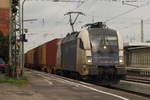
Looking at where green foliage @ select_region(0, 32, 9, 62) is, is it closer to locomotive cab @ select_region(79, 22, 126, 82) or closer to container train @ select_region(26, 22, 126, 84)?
container train @ select_region(26, 22, 126, 84)

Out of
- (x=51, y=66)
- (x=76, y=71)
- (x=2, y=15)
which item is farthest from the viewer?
(x=2, y=15)

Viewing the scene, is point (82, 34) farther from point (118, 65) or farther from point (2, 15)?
point (2, 15)

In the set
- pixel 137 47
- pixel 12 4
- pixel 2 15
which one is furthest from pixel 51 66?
pixel 2 15

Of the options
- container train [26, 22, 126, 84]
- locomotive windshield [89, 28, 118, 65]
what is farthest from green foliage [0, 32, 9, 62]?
locomotive windshield [89, 28, 118, 65]

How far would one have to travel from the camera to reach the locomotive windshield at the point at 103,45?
2192 centimetres

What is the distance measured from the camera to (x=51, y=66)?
3791 centimetres

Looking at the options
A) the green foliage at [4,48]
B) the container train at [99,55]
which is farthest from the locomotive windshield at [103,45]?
the green foliage at [4,48]

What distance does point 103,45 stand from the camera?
73.2 feet

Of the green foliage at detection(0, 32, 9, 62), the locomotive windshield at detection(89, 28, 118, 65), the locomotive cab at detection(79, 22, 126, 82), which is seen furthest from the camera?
the green foliage at detection(0, 32, 9, 62)

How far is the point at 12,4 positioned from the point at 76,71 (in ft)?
23.1

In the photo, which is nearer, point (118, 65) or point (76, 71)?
point (118, 65)

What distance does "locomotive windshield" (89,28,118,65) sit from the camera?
71.9ft

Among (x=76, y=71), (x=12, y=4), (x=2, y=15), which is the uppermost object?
(x=2, y=15)

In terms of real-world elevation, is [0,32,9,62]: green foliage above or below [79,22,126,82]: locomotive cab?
above
